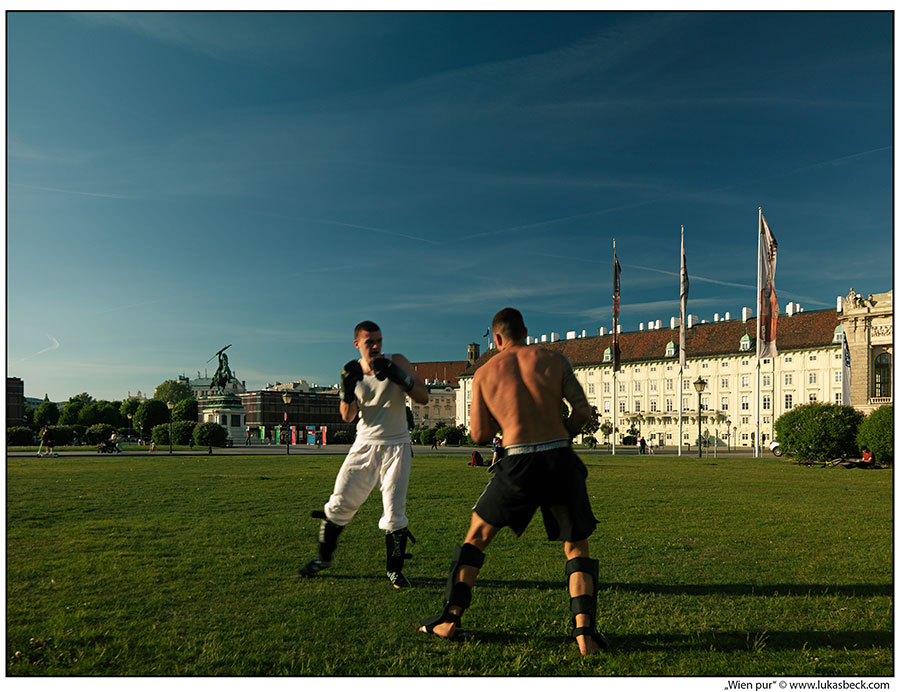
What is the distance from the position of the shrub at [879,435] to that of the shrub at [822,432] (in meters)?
1.80

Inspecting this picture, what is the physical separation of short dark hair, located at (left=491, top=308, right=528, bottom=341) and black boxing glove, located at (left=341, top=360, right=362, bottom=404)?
1583 millimetres

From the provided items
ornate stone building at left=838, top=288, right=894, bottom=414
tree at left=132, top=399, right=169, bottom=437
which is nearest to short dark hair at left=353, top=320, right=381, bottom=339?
ornate stone building at left=838, top=288, right=894, bottom=414

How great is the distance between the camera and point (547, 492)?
4648 mm

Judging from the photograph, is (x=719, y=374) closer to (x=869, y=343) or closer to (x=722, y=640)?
(x=869, y=343)

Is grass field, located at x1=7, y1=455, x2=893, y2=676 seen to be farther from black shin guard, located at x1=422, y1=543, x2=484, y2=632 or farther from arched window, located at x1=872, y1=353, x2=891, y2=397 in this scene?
arched window, located at x1=872, y1=353, x2=891, y2=397

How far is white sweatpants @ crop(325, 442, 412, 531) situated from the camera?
632 centimetres

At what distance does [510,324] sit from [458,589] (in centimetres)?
180

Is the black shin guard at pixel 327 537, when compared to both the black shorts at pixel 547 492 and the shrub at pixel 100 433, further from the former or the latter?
the shrub at pixel 100 433

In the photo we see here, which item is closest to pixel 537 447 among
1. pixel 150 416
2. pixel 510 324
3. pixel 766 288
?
pixel 510 324

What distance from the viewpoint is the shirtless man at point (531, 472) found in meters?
4.64

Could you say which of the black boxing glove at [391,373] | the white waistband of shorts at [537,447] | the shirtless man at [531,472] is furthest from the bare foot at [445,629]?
the black boxing glove at [391,373]

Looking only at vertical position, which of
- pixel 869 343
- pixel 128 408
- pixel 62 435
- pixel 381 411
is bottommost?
pixel 128 408

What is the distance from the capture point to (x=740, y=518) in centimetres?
1195

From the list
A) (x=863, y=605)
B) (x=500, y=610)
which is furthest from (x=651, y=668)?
(x=863, y=605)
